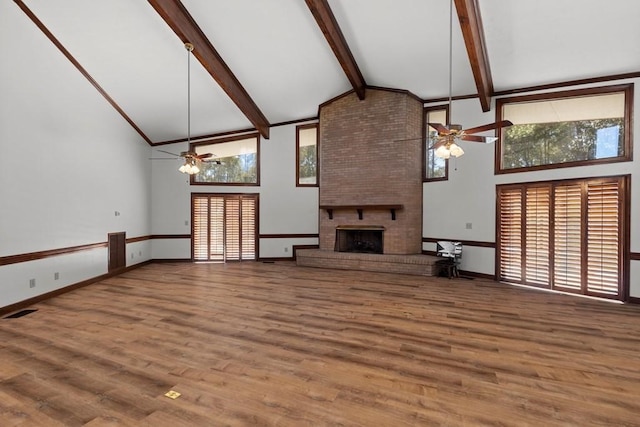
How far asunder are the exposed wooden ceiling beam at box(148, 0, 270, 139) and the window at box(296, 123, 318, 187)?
3.41 ft

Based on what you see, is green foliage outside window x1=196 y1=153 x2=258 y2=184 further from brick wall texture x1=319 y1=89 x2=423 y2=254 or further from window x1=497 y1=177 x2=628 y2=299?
window x1=497 y1=177 x2=628 y2=299

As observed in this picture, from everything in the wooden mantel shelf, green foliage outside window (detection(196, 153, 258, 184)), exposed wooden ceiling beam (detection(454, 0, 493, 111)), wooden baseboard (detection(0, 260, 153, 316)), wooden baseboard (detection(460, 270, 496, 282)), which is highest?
exposed wooden ceiling beam (detection(454, 0, 493, 111))

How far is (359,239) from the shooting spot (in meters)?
7.66

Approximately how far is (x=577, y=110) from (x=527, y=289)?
3.21 metres

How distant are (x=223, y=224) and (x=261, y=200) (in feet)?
4.03

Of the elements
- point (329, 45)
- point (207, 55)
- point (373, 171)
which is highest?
point (329, 45)

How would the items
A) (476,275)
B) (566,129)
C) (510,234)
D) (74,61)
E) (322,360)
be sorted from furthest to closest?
(476,275) < (510,234) < (74,61) < (566,129) < (322,360)

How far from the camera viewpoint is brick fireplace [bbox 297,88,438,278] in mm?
6816

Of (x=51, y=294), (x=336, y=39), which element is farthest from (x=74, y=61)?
(x=336, y=39)

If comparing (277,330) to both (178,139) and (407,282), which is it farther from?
(178,139)

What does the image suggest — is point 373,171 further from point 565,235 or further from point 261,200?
point 565,235

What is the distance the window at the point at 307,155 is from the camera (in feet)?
26.5

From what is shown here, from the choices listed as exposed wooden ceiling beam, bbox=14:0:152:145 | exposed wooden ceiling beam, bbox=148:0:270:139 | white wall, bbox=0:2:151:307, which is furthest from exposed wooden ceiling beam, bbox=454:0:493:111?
white wall, bbox=0:2:151:307

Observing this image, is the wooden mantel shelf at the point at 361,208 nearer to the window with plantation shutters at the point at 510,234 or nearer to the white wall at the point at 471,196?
the white wall at the point at 471,196
